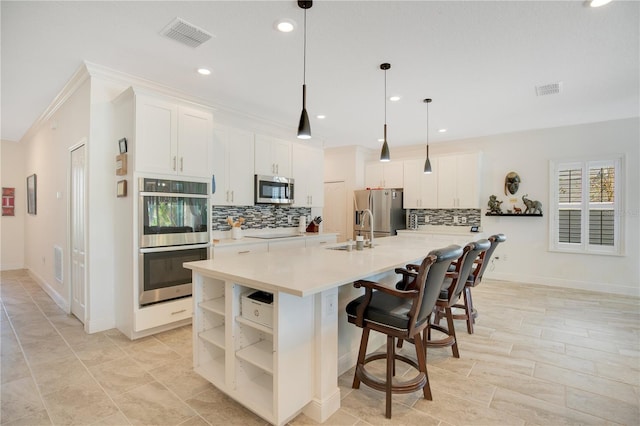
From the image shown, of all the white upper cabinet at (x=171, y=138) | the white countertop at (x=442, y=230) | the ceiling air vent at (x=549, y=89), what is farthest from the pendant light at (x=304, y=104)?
the white countertop at (x=442, y=230)

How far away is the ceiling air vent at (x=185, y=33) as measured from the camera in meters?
2.34

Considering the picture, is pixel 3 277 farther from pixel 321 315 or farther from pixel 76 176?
pixel 321 315

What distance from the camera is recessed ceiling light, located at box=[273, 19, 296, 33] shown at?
2.29m

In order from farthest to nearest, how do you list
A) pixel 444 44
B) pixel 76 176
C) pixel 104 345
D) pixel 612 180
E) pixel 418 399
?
1. pixel 612 180
2. pixel 76 176
3. pixel 104 345
4. pixel 444 44
5. pixel 418 399

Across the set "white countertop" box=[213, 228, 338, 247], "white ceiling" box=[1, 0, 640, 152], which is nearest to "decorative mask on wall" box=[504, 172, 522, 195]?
"white ceiling" box=[1, 0, 640, 152]

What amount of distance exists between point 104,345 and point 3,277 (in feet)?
15.0

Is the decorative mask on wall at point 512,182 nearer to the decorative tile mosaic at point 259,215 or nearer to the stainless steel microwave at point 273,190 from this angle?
the decorative tile mosaic at point 259,215

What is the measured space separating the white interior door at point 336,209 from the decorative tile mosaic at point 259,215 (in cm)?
136

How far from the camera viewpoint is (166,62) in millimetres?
2967

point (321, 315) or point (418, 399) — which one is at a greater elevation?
point (321, 315)

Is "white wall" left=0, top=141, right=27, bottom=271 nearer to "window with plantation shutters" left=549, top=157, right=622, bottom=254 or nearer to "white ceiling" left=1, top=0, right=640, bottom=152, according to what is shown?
"white ceiling" left=1, top=0, right=640, bottom=152

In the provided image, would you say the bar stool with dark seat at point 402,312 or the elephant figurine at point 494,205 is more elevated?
the elephant figurine at point 494,205

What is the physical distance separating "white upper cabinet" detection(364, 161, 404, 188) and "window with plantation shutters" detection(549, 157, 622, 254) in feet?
8.30

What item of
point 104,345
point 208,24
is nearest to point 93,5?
point 208,24
